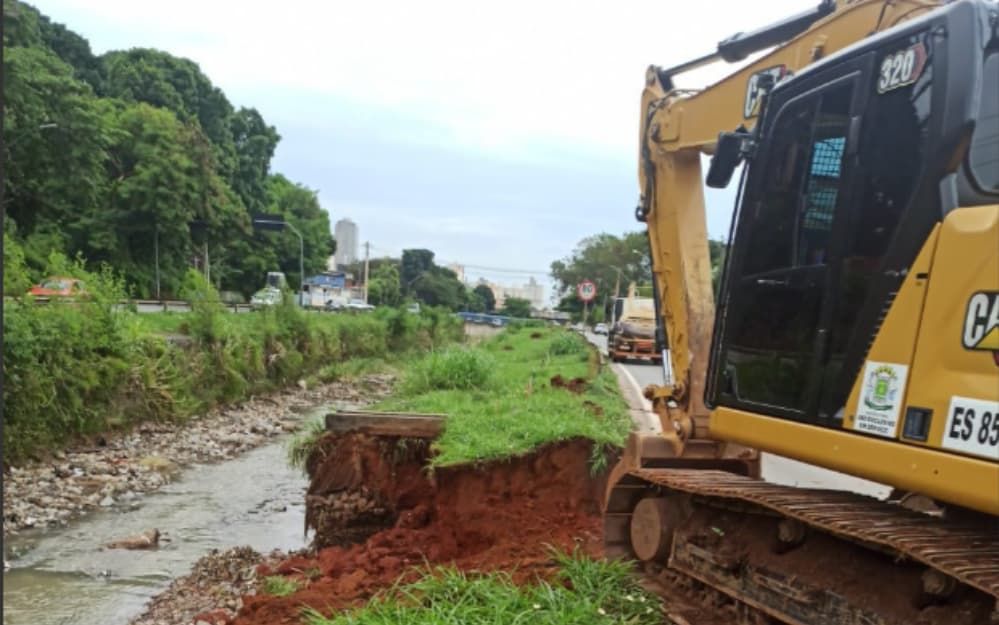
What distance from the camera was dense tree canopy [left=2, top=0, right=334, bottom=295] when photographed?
28.5 m

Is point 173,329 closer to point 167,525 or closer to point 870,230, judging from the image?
point 167,525

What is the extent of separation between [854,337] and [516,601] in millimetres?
2302

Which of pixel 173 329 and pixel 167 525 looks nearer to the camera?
pixel 167 525

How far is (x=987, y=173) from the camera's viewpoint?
2.95m

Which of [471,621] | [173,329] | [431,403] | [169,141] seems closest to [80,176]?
[169,141]

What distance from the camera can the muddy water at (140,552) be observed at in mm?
7578

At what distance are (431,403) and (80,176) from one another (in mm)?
25942

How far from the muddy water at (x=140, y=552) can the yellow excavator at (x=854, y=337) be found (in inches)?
205

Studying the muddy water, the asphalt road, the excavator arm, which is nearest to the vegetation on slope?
the muddy water

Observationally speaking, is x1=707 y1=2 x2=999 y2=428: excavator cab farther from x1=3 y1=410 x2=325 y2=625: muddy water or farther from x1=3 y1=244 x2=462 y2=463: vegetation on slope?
x1=3 y1=244 x2=462 y2=463: vegetation on slope

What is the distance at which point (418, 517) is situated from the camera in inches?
284

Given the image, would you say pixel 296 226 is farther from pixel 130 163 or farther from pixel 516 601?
pixel 516 601

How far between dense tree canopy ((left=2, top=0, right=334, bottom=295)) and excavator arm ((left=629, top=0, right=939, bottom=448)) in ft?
54.0

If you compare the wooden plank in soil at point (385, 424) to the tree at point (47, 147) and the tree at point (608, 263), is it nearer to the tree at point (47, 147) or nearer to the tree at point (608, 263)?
the tree at point (47, 147)
